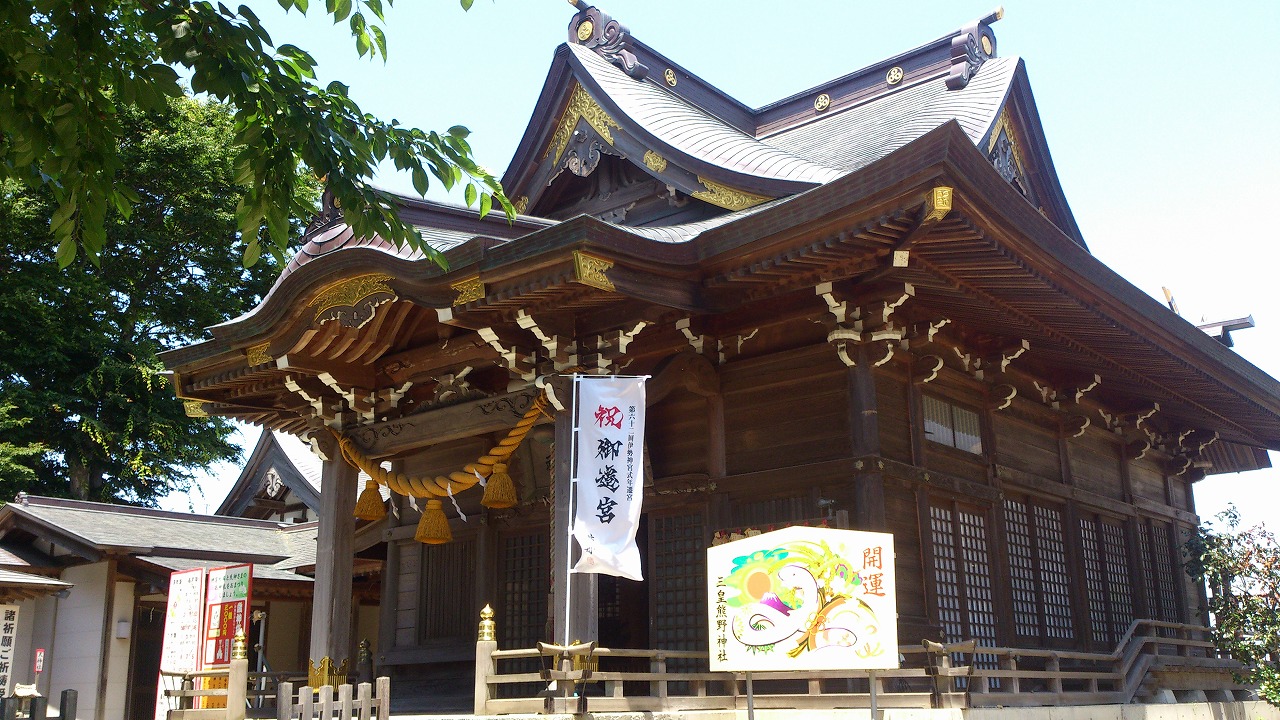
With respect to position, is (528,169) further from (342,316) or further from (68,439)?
(68,439)

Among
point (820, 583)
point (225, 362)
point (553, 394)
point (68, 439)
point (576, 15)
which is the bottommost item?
point (820, 583)

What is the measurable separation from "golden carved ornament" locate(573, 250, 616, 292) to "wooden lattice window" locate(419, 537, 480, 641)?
523cm

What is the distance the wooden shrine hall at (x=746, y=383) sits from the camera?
30.8 ft

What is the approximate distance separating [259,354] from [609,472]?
432 cm

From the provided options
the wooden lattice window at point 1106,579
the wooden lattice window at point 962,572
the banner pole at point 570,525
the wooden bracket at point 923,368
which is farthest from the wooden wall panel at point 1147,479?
the banner pole at point 570,525

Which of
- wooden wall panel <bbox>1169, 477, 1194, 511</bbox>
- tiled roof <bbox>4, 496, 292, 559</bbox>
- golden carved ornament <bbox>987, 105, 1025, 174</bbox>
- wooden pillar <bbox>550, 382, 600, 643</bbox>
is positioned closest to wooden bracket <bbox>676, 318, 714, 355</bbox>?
wooden pillar <bbox>550, 382, 600, 643</bbox>

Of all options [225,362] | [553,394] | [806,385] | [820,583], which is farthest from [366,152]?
[225,362]

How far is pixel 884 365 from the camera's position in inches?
418

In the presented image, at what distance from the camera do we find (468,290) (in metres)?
9.75

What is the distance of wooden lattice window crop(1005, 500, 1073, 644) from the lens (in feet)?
39.3

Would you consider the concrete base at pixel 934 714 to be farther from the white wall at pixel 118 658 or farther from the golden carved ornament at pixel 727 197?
the white wall at pixel 118 658

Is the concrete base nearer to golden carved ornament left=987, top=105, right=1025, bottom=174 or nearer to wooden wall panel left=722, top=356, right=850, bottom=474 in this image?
wooden wall panel left=722, top=356, right=850, bottom=474

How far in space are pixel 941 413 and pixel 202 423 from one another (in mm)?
23391

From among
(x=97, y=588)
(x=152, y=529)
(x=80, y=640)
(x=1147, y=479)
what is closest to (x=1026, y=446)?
(x=1147, y=479)
